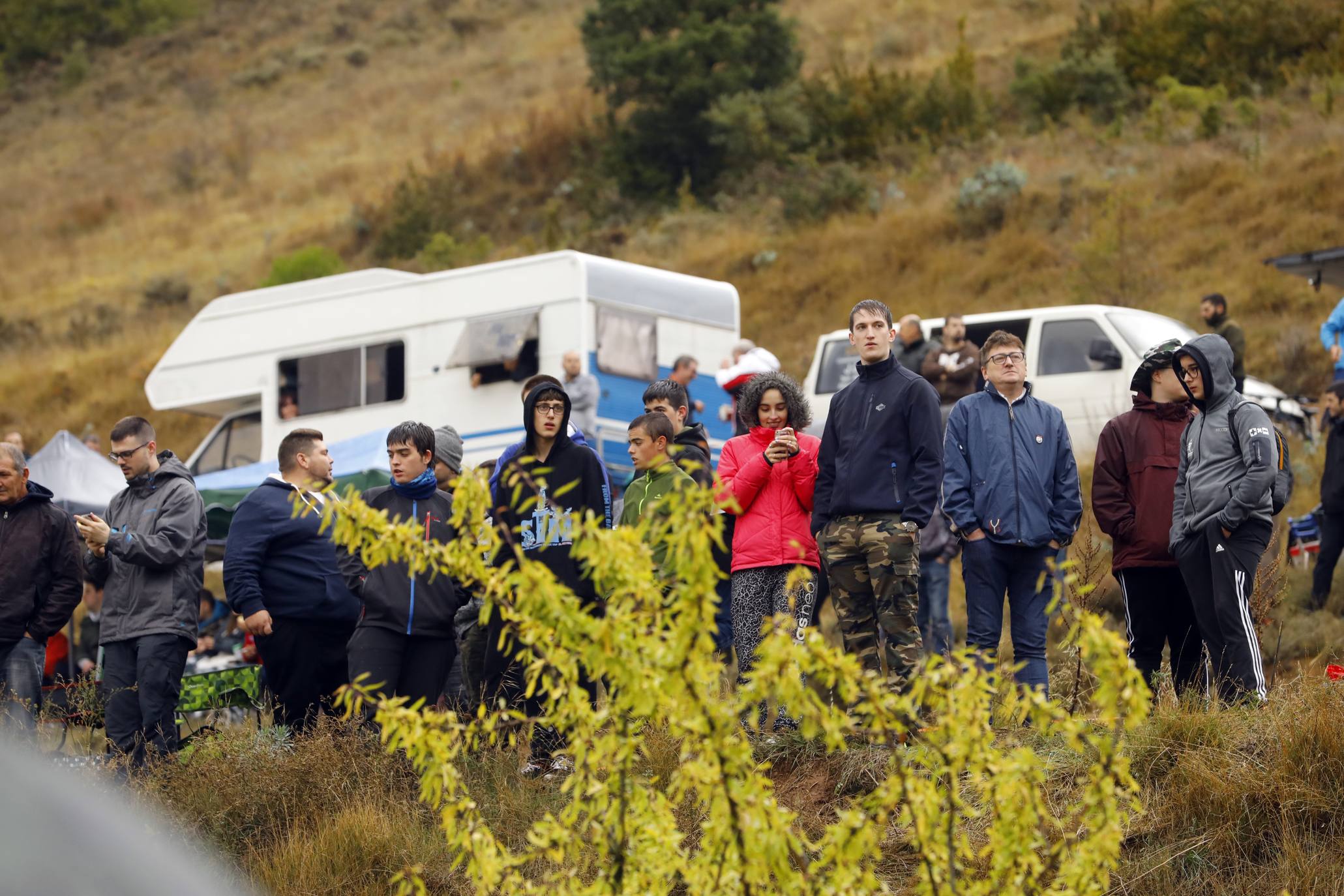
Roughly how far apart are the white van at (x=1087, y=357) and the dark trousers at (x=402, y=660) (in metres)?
7.82

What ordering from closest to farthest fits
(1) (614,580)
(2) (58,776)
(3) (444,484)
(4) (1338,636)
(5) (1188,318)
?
(2) (58,776), (1) (614,580), (3) (444,484), (4) (1338,636), (5) (1188,318)

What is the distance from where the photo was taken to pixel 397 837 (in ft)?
21.6

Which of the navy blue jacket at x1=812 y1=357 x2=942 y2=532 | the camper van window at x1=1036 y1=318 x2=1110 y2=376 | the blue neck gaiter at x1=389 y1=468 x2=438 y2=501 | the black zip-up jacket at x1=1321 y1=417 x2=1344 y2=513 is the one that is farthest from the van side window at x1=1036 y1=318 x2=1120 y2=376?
the blue neck gaiter at x1=389 y1=468 x2=438 y2=501

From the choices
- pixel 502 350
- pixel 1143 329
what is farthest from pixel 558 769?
pixel 1143 329

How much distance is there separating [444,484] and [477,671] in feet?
3.26

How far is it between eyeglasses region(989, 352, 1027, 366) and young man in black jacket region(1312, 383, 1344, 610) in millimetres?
4214

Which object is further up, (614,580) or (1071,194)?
(614,580)

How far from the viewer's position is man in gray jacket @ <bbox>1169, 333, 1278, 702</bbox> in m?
6.55

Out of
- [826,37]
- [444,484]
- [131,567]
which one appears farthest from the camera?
[826,37]

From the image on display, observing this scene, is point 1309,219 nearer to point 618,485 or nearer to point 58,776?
point 618,485

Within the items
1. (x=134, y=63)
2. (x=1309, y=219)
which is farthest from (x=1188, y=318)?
(x=134, y=63)

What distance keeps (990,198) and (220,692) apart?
62.3 ft

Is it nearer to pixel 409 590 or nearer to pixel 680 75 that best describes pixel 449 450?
pixel 409 590

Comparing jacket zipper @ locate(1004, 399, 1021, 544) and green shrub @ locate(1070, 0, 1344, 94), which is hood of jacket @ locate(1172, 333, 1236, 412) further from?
green shrub @ locate(1070, 0, 1344, 94)
